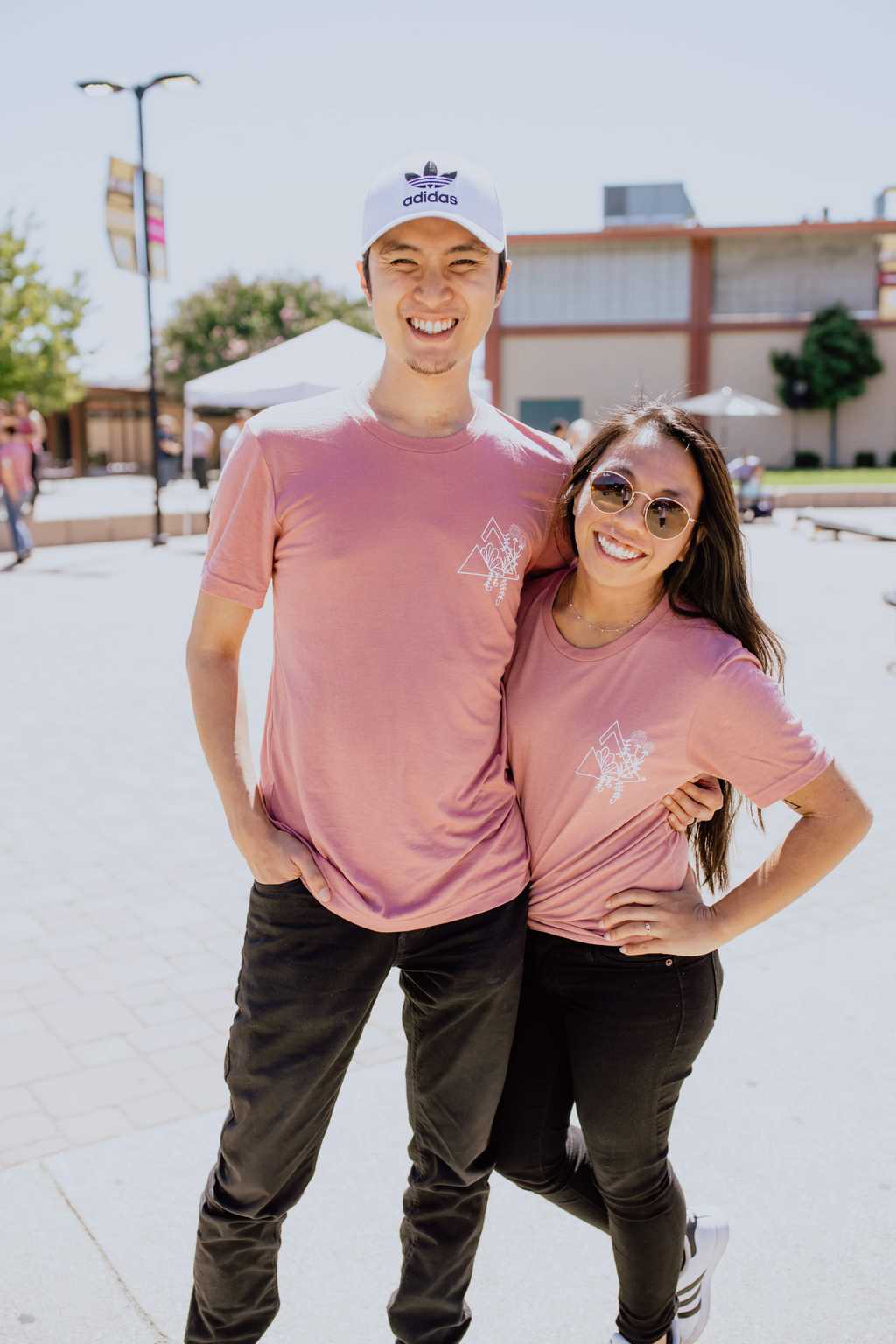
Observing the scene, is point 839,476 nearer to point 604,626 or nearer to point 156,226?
point 156,226

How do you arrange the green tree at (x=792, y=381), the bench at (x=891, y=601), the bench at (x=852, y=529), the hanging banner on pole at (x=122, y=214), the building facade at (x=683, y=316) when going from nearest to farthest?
the bench at (x=891, y=601), the bench at (x=852, y=529), the hanging banner on pole at (x=122, y=214), the green tree at (x=792, y=381), the building facade at (x=683, y=316)

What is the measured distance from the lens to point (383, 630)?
1.97 metres

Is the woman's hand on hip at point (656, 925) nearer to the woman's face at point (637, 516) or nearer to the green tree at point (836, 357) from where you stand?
the woman's face at point (637, 516)

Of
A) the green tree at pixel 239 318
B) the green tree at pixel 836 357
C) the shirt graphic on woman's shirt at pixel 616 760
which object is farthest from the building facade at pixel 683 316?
the shirt graphic on woman's shirt at pixel 616 760

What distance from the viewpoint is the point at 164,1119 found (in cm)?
314

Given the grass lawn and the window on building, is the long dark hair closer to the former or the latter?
the grass lawn

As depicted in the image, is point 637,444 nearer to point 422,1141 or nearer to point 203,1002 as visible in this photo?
point 422,1141

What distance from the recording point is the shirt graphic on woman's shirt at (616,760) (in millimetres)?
2025

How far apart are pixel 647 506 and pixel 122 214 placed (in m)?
17.2

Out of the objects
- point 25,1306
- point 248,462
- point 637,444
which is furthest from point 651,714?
point 25,1306

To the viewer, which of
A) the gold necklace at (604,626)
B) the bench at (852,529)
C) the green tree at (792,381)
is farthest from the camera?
the green tree at (792,381)

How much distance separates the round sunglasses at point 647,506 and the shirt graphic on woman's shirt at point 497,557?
151 millimetres

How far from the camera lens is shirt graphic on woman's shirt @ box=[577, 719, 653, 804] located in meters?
2.03

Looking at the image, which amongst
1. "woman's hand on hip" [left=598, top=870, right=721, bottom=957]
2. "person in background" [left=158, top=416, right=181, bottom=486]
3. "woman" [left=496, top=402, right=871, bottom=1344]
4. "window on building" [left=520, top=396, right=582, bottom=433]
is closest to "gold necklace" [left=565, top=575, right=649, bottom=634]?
"woman" [left=496, top=402, right=871, bottom=1344]
